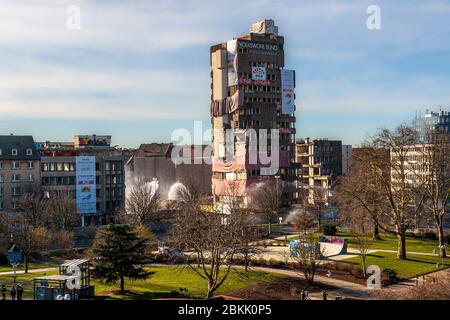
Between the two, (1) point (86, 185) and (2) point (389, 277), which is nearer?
(2) point (389, 277)

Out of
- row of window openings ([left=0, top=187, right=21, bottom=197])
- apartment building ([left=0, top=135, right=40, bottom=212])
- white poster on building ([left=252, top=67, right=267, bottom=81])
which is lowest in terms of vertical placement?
row of window openings ([left=0, top=187, right=21, bottom=197])

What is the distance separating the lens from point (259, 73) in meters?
109

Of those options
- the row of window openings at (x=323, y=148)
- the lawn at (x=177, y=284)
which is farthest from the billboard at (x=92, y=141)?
the lawn at (x=177, y=284)

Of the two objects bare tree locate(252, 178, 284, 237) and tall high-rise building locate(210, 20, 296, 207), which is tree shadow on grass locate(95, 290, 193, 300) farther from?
tall high-rise building locate(210, 20, 296, 207)

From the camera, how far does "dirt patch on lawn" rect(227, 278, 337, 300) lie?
124 feet

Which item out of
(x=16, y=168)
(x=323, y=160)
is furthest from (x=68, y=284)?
(x=323, y=160)

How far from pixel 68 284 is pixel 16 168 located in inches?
2170

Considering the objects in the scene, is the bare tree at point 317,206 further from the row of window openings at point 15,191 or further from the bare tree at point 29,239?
the row of window openings at point 15,191

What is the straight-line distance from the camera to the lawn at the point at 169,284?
37906 mm

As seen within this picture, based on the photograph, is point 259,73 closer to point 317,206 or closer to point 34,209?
point 317,206

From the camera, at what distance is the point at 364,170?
57.2 m

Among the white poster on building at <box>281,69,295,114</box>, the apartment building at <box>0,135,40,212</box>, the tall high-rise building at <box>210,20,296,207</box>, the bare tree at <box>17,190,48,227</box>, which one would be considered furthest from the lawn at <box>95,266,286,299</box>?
the white poster on building at <box>281,69,295,114</box>
